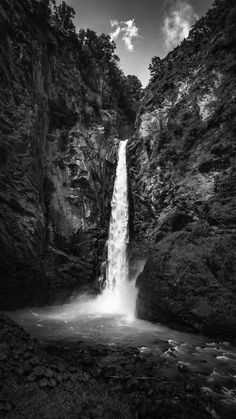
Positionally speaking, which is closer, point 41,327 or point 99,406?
point 99,406

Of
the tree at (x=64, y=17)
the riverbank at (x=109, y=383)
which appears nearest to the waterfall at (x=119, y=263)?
the riverbank at (x=109, y=383)

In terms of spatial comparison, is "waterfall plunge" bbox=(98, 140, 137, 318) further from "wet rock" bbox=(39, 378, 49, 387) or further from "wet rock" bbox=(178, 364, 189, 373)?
"wet rock" bbox=(39, 378, 49, 387)

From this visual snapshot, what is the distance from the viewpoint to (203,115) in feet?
67.7

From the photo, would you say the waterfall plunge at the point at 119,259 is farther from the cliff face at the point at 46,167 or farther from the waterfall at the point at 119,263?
the cliff face at the point at 46,167

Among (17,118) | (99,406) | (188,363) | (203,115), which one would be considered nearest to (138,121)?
(203,115)

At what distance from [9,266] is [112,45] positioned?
3621 centimetres

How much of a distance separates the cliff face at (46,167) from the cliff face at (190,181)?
163 inches

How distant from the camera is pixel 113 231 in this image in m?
24.1

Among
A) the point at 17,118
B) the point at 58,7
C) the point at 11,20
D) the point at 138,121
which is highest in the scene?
the point at 58,7

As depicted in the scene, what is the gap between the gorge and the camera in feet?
22.9

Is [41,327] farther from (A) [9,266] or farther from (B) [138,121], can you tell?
(B) [138,121]

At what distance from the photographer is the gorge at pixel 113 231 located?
275 inches

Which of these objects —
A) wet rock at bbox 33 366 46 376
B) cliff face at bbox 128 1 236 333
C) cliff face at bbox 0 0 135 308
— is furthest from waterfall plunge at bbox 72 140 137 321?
wet rock at bbox 33 366 46 376

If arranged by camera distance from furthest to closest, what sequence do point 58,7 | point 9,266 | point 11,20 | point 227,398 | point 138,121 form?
point 58,7 < point 138,121 < point 11,20 < point 9,266 < point 227,398
